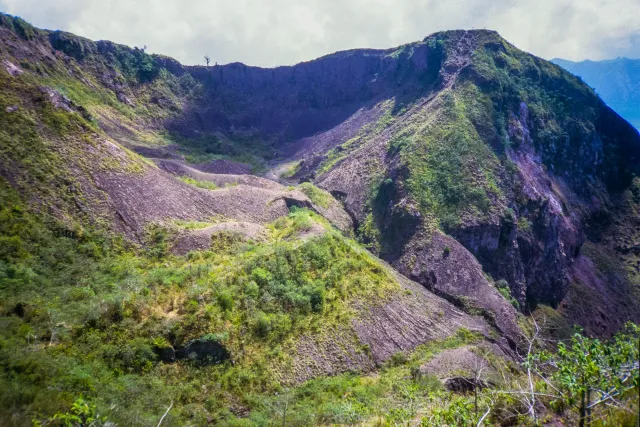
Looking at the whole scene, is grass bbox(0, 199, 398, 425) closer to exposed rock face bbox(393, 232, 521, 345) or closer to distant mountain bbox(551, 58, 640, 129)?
exposed rock face bbox(393, 232, 521, 345)

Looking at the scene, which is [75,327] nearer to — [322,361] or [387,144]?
[322,361]

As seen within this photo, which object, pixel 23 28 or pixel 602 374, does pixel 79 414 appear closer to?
pixel 602 374

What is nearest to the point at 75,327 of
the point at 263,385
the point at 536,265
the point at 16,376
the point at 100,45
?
the point at 16,376

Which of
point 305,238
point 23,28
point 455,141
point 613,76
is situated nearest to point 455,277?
point 305,238

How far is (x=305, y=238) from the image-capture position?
997 inches

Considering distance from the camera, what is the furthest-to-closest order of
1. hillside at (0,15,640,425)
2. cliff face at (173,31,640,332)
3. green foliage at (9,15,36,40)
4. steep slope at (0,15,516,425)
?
1. green foliage at (9,15,36,40)
2. cliff face at (173,31,640,332)
3. hillside at (0,15,640,425)
4. steep slope at (0,15,516,425)

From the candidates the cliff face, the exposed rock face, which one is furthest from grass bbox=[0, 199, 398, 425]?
the cliff face

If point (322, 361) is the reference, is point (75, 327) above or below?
above

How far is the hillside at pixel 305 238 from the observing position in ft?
50.5

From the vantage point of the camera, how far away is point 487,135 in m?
45.4

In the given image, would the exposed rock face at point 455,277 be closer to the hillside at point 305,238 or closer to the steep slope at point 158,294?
the hillside at point 305,238

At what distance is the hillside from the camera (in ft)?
50.5

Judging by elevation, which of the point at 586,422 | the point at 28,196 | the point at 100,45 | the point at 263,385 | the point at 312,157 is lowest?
the point at 263,385

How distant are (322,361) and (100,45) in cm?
6603
